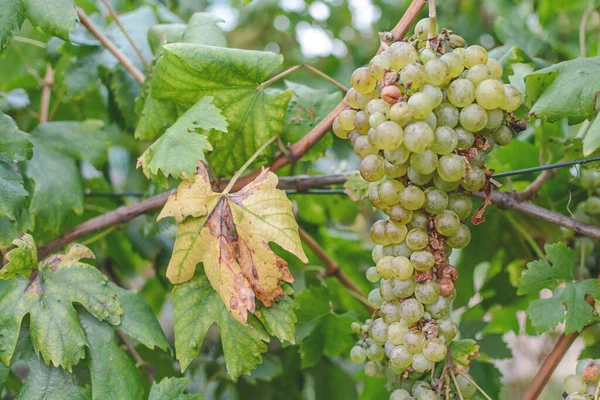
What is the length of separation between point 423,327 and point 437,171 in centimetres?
20

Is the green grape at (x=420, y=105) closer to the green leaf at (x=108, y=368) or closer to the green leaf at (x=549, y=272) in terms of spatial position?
the green leaf at (x=549, y=272)

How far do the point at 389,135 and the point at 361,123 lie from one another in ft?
0.26

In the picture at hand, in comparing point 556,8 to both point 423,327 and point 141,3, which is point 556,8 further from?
point 423,327

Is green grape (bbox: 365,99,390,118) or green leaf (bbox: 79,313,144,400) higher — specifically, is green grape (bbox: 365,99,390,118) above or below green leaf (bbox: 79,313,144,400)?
above

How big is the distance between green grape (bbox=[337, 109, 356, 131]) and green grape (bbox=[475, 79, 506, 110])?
6.4 inches

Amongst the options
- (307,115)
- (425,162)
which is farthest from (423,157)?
(307,115)

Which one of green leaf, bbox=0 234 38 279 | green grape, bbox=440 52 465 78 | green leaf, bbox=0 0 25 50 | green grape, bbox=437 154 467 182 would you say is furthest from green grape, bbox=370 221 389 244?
green leaf, bbox=0 0 25 50

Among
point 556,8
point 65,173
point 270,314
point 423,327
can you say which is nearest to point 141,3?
point 65,173

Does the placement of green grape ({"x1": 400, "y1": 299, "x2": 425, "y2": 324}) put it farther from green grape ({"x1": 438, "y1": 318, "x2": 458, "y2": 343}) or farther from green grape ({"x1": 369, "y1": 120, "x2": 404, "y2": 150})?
green grape ({"x1": 369, "y1": 120, "x2": 404, "y2": 150})

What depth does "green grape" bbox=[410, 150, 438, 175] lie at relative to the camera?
0.76 meters

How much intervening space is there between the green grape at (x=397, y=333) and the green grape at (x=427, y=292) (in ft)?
0.14

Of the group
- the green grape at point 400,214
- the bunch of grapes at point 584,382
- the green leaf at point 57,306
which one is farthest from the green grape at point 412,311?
the green leaf at point 57,306

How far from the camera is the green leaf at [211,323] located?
882mm

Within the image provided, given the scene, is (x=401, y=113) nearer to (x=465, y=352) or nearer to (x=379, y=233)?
(x=379, y=233)
